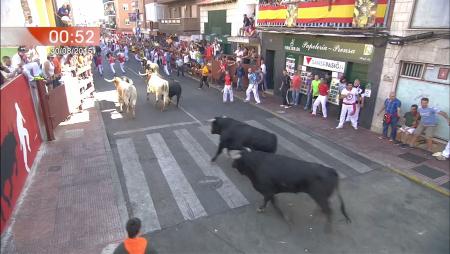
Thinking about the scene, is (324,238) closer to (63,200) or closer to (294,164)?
(294,164)

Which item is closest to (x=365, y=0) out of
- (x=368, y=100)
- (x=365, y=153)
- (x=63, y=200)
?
(x=368, y=100)

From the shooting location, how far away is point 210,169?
826 centimetres

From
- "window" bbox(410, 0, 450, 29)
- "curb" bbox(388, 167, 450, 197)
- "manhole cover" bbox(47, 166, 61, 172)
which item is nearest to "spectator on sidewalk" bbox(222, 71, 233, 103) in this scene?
"window" bbox(410, 0, 450, 29)

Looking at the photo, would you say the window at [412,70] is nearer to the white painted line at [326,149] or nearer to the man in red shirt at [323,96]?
the man in red shirt at [323,96]

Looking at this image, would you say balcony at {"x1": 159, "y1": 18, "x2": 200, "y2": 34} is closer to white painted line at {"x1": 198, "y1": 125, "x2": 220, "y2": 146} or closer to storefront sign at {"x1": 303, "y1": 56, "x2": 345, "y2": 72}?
storefront sign at {"x1": 303, "y1": 56, "x2": 345, "y2": 72}

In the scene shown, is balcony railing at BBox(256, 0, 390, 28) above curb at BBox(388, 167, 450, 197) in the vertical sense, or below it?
above

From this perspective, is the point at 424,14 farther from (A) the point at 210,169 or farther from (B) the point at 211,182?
(B) the point at 211,182

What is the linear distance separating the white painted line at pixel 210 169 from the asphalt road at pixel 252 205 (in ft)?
0.08

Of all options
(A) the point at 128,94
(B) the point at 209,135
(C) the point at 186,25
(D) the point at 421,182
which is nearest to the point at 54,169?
(B) the point at 209,135

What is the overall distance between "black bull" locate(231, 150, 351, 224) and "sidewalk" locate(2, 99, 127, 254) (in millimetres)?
2722

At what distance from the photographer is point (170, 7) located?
124ft

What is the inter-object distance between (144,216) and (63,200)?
1993 millimetres

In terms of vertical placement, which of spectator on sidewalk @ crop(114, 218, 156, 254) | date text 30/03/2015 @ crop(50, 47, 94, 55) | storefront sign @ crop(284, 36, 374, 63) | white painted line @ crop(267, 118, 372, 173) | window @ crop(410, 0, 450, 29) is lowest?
white painted line @ crop(267, 118, 372, 173)

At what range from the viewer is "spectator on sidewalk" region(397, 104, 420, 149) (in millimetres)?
9008
